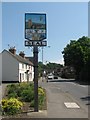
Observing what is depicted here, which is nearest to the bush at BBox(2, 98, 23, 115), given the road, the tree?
the road

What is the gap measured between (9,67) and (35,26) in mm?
53853

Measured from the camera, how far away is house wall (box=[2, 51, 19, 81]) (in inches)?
2753

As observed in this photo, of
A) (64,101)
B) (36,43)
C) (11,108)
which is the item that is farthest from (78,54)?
(11,108)

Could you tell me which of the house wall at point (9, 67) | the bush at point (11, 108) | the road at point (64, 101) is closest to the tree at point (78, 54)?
the house wall at point (9, 67)

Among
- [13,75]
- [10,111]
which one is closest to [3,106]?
[10,111]

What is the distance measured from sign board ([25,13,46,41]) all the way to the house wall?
173ft

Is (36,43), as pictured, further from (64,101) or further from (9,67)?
(9,67)

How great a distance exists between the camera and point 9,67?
232ft

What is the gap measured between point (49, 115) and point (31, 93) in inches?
332

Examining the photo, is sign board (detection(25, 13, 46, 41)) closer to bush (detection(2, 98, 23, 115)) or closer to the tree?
bush (detection(2, 98, 23, 115))

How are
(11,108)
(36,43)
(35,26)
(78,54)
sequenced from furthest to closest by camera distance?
(78,54), (36,43), (35,26), (11,108)

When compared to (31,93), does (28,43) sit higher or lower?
higher

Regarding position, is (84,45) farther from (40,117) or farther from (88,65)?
(40,117)

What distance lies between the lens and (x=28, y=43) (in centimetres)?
1720
